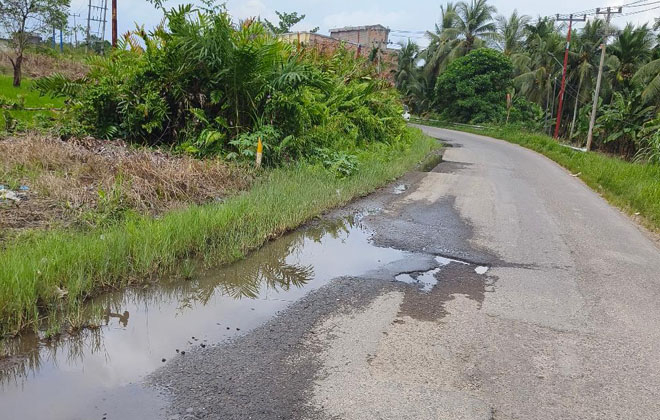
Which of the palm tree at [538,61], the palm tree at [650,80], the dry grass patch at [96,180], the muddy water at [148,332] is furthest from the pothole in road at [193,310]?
the palm tree at [538,61]

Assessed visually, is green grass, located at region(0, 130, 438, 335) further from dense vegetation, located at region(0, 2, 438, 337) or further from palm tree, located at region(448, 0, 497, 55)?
palm tree, located at region(448, 0, 497, 55)

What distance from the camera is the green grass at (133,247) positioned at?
12.7 ft

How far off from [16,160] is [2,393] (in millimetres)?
5297

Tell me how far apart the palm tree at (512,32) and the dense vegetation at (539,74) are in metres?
0.08

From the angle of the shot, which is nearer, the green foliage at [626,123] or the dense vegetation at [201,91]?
the dense vegetation at [201,91]

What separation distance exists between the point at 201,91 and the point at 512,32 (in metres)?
42.0

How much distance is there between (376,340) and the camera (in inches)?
154

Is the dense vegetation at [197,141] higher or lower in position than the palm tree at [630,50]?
lower

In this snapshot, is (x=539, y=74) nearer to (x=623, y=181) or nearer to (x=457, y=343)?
(x=623, y=181)

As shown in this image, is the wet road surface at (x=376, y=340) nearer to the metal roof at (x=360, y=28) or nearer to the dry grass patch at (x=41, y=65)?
the dry grass patch at (x=41, y=65)

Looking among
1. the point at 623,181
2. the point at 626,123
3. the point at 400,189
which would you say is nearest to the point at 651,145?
the point at 626,123

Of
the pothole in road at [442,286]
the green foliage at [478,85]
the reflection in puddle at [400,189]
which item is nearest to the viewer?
the pothole in road at [442,286]

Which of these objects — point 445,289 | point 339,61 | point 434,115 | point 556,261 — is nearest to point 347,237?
point 445,289

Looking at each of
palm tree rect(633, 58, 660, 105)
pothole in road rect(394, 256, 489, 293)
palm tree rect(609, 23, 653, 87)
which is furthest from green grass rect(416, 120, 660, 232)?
palm tree rect(609, 23, 653, 87)
